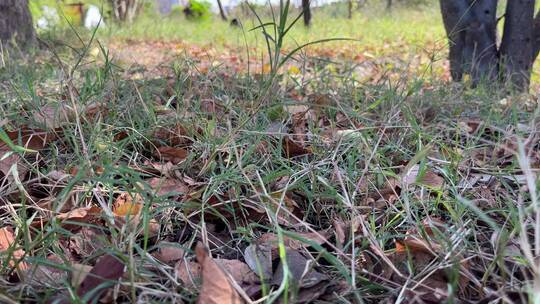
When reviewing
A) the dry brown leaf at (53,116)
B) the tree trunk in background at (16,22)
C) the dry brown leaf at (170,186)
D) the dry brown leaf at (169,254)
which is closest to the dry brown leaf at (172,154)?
the dry brown leaf at (170,186)

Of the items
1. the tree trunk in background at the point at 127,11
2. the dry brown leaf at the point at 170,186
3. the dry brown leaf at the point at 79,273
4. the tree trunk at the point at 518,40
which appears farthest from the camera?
the tree trunk in background at the point at 127,11

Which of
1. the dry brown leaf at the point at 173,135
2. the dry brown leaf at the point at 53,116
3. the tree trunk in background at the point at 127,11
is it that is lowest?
the dry brown leaf at the point at 173,135

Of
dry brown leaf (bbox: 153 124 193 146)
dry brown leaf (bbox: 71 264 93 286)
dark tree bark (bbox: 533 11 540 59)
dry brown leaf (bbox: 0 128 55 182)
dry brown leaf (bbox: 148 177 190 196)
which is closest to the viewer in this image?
dry brown leaf (bbox: 71 264 93 286)

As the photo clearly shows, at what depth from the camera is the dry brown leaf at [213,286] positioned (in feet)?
2.27

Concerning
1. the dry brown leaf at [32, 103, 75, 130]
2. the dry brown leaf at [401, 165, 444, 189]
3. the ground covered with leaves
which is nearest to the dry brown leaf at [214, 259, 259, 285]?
the ground covered with leaves

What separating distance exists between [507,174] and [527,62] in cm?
193

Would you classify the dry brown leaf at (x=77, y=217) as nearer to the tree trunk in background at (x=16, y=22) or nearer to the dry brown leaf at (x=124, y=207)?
the dry brown leaf at (x=124, y=207)

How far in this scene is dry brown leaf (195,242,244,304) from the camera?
0.69m

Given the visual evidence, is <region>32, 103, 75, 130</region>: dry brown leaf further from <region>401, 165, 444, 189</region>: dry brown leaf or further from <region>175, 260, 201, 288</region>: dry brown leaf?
<region>401, 165, 444, 189</region>: dry brown leaf

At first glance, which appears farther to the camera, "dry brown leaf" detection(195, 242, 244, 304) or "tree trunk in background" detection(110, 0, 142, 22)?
"tree trunk in background" detection(110, 0, 142, 22)

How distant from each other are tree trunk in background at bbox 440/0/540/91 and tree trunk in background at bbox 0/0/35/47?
2802 mm

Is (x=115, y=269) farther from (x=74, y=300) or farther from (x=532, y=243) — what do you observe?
(x=532, y=243)

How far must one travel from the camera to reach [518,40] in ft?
8.73

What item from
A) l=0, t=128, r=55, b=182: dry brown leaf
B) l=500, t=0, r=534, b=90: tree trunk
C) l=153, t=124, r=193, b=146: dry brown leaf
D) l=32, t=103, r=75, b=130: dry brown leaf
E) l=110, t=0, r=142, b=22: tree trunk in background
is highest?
l=110, t=0, r=142, b=22: tree trunk in background
